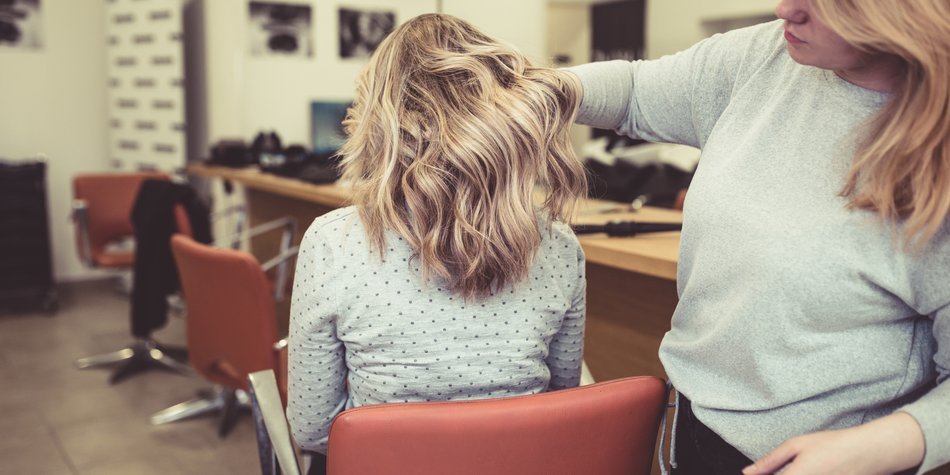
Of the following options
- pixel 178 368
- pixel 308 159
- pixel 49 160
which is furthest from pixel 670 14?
pixel 49 160

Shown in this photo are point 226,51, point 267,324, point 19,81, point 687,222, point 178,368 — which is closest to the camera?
point 687,222

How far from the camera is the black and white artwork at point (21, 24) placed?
17.1 ft

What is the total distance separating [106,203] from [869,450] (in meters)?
4.43

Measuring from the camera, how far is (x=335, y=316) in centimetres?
110

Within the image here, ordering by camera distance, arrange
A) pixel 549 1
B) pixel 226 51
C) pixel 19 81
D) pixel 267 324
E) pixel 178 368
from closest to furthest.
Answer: pixel 267 324, pixel 178 368, pixel 226 51, pixel 19 81, pixel 549 1

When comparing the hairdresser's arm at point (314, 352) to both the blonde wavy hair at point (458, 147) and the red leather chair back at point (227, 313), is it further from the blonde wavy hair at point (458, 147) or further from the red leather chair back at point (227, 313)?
the red leather chair back at point (227, 313)

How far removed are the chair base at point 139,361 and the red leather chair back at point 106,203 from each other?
2.20ft

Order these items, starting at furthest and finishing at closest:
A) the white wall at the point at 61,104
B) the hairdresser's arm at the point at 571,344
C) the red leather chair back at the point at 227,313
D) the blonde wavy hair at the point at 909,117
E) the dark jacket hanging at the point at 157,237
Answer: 1. the white wall at the point at 61,104
2. the dark jacket hanging at the point at 157,237
3. the red leather chair back at the point at 227,313
4. the hairdresser's arm at the point at 571,344
5. the blonde wavy hair at the point at 909,117

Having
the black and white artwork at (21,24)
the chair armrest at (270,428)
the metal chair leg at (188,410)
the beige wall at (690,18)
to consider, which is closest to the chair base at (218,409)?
the metal chair leg at (188,410)

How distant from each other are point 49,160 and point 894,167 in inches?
230

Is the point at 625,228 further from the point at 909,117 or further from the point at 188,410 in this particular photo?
the point at 188,410

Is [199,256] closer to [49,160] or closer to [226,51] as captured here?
[226,51]

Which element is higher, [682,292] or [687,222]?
[687,222]

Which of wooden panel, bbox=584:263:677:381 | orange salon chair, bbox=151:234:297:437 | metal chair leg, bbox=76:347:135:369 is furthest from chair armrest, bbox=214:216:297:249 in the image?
wooden panel, bbox=584:263:677:381
